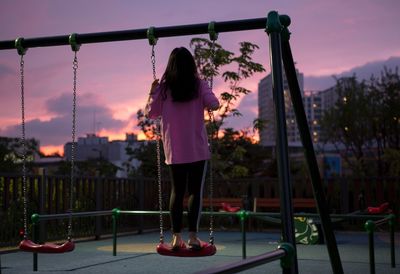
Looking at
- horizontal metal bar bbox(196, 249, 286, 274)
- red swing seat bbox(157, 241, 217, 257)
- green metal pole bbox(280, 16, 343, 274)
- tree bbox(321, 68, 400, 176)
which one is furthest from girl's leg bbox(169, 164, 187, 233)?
tree bbox(321, 68, 400, 176)

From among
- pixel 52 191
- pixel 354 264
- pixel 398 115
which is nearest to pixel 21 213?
pixel 52 191

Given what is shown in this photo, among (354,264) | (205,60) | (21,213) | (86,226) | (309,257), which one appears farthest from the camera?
(205,60)

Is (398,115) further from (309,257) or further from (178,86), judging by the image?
(178,86)

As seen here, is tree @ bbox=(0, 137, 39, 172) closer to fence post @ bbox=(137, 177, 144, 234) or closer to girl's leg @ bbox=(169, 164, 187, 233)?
fence post @ bbox=(137, 177, 144, 234)

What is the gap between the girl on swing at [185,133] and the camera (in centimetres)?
467

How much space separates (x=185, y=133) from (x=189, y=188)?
44 centimetres

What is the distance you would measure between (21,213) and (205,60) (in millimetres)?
7565

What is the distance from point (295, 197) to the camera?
17297 mm

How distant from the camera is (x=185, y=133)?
4703 mm

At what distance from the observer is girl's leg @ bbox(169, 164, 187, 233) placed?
4723 mm

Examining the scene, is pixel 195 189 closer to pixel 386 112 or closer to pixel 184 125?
pixel 184 125

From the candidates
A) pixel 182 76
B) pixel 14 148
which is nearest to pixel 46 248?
→ pixel 182 76

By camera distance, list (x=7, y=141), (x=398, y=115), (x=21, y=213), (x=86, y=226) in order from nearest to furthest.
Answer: (x=21, y=213) → (x=86, y=226) → (x=7, y=141) → (x=398, y=115)

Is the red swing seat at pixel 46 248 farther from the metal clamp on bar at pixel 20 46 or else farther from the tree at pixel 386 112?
the tree at pixel 386 112
